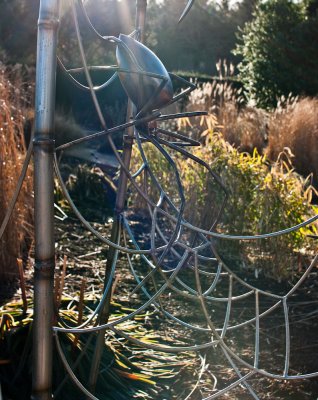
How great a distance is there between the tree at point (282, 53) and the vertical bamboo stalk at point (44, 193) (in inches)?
471

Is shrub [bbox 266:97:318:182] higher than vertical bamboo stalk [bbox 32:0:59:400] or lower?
lower

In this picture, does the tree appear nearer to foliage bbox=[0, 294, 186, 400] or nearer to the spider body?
foliage bbox=[0, 294, 186, 400]

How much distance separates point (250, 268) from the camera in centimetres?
375

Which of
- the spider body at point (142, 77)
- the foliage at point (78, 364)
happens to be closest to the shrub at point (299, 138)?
the foliage at point (78, 364)

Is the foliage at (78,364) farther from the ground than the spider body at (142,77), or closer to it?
closer to it

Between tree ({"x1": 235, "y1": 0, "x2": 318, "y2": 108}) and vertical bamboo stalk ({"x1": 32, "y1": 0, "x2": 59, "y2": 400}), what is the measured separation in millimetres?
11952

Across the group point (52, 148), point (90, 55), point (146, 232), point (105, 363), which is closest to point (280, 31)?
point (90, 55)

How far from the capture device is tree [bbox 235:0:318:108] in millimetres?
12531

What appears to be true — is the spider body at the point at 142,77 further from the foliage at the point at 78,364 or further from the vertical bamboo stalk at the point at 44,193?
the foliage at the point at 78,364

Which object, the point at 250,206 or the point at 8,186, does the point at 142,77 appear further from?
the point at 250,206

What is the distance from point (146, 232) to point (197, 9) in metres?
23.3

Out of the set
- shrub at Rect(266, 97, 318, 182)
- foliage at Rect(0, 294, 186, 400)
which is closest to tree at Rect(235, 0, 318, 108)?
shrub at Rect(266, 97, 318, 182)

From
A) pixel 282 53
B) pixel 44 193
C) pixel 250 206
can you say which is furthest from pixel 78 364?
pixel 282 53

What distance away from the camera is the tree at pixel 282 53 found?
41.1ft
